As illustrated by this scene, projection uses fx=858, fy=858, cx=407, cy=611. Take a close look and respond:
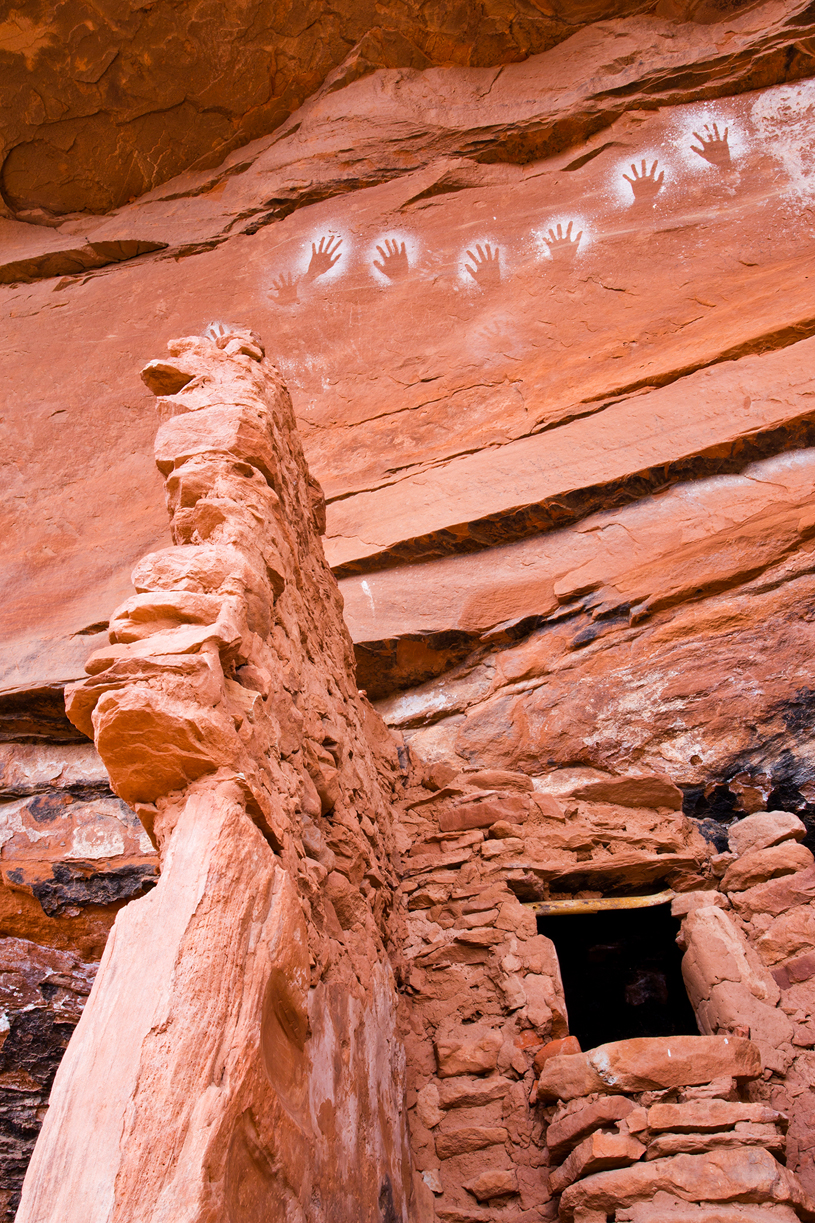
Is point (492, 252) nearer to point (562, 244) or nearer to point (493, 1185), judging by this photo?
point (562, 244)

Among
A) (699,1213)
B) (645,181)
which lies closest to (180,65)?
(645,181)

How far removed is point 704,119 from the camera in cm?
700

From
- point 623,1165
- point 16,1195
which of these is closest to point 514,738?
point 623,1165

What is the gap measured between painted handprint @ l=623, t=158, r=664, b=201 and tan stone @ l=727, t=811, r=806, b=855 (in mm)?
5405

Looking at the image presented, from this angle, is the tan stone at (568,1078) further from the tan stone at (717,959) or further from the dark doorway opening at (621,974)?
the dark doorway opening at (621,974)

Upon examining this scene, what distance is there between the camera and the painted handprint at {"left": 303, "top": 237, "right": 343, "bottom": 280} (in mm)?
7367

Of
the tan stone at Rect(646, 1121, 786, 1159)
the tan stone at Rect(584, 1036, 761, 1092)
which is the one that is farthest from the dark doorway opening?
the tan stone at Rect(646, 1121, 786, 1159)

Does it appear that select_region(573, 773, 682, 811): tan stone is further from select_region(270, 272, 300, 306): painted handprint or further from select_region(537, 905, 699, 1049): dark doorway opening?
select_region(270, 272, 300, 306): painted handprint

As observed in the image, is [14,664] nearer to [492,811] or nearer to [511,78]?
[492,811]

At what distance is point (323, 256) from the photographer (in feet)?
→ 24.4

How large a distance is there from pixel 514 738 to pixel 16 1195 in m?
2.70

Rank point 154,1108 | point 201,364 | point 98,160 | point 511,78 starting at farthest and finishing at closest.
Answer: point 98,160
point 511,78
point 201,364
point 154,1108

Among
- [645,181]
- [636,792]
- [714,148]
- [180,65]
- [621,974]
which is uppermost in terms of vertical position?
[180,65]

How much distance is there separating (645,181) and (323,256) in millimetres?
2719
